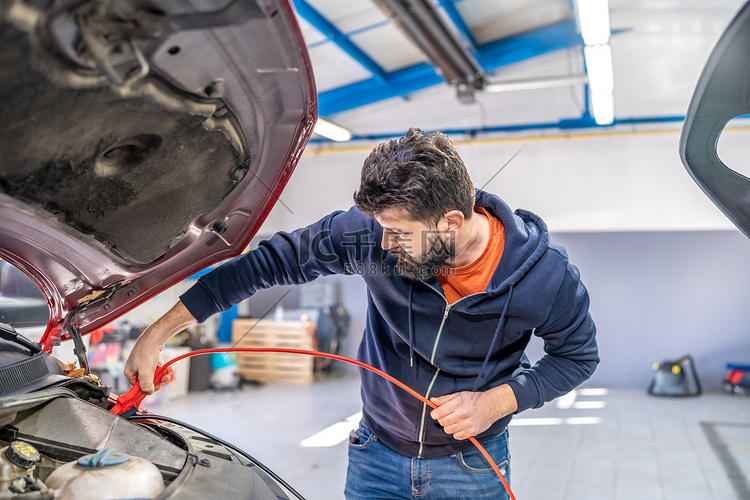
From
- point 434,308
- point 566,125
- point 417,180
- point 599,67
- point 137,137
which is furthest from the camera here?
point 566,125

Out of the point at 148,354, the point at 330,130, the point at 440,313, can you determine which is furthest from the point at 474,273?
the point at 330,130

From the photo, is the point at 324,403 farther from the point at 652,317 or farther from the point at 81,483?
the point at 81,483

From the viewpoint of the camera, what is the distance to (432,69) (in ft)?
20.0

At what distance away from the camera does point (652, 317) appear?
6.98m

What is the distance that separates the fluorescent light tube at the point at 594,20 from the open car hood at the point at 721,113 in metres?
2.71

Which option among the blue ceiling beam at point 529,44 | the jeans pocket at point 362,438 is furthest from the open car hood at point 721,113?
the blue ceiling beam at point 529,44

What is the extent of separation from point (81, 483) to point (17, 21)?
594mm

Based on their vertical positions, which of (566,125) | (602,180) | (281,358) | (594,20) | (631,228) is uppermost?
(566,125)

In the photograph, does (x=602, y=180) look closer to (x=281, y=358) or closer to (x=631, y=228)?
(x=631, y=228)

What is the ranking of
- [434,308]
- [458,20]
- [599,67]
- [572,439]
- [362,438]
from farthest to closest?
[458,20]
[572,439]
[599,67]
[362,438]
[434,308]

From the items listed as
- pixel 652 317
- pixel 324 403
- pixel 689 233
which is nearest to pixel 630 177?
pixel 689 233

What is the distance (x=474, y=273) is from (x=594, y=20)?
2831 millimetres

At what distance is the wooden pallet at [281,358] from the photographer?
686 centimetres

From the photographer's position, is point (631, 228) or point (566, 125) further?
point (566, 125)
